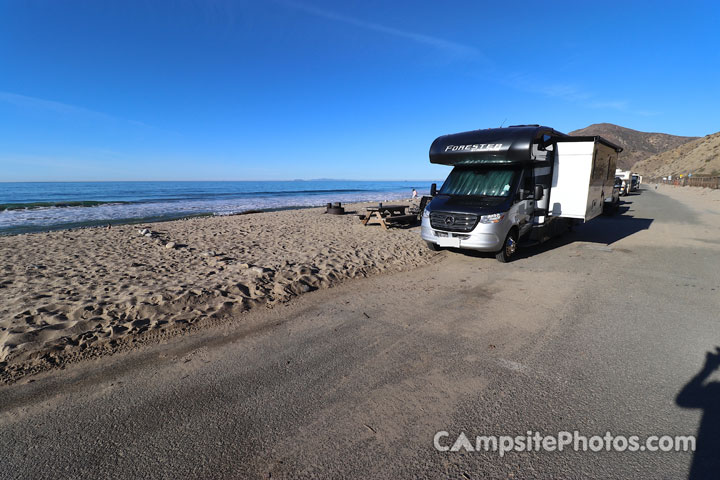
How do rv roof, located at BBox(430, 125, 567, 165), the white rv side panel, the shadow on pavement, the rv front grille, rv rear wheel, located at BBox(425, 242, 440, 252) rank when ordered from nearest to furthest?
the shadow on pavement
the rv front grille
rv roof, located at BBox(430, 125, 567, 165)
the white rv side panel
rv rear wheel, located at BBox(425, 242, 440, 252)

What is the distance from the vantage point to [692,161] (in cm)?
6669

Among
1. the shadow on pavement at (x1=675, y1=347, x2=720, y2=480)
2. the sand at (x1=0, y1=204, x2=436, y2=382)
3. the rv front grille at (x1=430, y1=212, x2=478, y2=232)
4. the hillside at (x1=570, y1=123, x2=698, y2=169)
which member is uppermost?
the hillside at (x1=570, y1=123, x2=698, y2=169)

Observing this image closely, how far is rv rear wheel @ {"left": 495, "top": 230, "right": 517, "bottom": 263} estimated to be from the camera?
7750 millimetres

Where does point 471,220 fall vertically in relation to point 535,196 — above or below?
below

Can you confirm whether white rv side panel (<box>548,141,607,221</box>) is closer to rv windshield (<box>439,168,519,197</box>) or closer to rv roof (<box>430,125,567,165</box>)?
rv roof (<box>430,125,567,165</box>)

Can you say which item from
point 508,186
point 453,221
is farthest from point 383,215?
point 508,186

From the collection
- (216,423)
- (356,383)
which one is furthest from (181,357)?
(356,383)

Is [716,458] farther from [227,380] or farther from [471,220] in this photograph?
[471,220]

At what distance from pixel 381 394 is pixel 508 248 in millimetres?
6079

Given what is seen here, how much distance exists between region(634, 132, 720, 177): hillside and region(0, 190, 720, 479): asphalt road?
→ 239 ft

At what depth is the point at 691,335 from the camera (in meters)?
4.13

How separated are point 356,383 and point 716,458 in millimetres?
2724

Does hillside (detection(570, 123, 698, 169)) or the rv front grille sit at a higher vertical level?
hillside (detection(570, 123, 698, 169))
